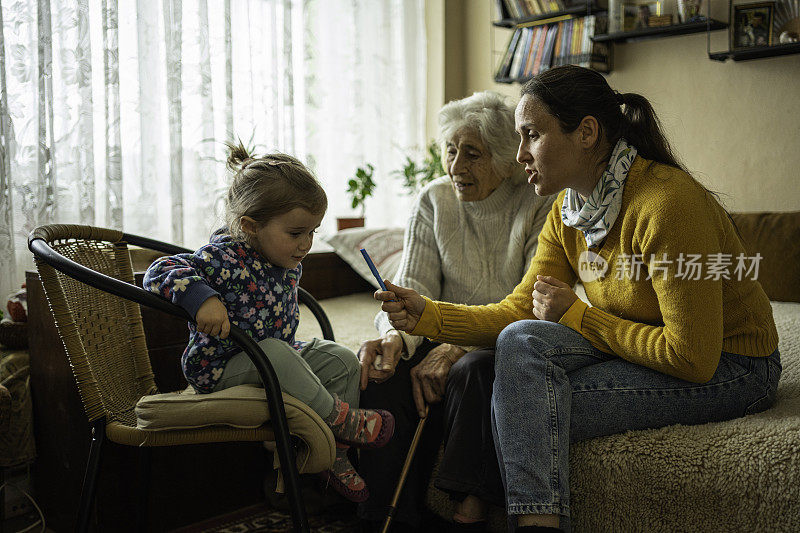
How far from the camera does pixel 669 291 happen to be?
1.24m

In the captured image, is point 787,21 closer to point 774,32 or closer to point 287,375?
point 774,32

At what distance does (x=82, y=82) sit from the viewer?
2330 mm

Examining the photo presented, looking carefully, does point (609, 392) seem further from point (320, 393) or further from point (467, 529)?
point (320, 393)

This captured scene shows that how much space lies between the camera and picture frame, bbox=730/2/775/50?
8.68ft

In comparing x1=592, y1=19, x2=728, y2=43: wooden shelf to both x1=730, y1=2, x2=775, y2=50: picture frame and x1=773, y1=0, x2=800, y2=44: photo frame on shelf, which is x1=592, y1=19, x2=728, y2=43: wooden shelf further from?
x1=773, y1=0, x2=800, y2=44: photo frame on shelf

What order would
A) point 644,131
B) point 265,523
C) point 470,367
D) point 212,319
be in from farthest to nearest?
point 265,523 < point 470,367 < point 644,131 < point 212,319

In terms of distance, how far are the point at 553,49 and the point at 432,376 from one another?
84.3 inches

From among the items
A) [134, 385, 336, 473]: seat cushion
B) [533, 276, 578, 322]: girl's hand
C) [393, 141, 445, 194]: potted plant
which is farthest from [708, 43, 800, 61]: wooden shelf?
[134, 385, 336, 473]: seat cushion

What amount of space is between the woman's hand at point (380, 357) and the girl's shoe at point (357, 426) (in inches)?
7.6

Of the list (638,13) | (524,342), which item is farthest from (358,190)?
(524,342)

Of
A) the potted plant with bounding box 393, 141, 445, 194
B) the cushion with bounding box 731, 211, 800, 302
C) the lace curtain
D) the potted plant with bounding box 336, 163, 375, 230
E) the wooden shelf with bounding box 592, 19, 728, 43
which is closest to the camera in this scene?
the lace curtain

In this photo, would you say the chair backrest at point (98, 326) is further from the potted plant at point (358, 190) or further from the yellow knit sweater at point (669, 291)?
the potted plant at point (358, 190)

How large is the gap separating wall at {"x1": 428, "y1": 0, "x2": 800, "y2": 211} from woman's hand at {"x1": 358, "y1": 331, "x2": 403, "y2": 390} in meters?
1.88

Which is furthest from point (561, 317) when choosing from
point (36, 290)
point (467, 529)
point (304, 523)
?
point (36, 290)
